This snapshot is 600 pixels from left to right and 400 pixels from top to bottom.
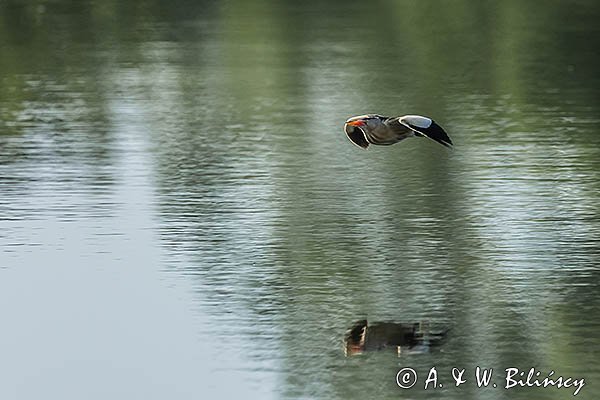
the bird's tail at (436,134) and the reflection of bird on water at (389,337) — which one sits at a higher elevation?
the bird's tail at (436,134)

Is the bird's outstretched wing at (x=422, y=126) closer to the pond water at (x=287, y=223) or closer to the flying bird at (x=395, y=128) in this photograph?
the flying bird at (x=395, y=128)

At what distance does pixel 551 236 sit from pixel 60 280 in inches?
175

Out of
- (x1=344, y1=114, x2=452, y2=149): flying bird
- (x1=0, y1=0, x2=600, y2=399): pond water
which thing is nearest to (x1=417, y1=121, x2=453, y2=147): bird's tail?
(x1=344, y1=114, x2=452, y2=149): flying bird

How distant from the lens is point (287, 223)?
55.0ft

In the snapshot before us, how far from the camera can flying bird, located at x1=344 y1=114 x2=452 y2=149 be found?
13000mm

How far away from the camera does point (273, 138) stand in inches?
883

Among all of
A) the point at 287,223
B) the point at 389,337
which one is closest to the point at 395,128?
the point at 389,337

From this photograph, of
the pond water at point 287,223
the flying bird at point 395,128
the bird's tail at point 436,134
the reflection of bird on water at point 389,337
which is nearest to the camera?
the pond water at point 287,223

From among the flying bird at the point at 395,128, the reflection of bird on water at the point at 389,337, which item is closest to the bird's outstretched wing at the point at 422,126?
the flying bird at the point at 395,128

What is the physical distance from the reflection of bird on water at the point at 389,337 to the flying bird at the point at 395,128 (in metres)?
1.34

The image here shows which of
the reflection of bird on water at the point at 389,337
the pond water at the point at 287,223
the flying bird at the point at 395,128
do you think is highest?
the flying bird at the point at 395,128

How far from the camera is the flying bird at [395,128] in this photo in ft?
42.7

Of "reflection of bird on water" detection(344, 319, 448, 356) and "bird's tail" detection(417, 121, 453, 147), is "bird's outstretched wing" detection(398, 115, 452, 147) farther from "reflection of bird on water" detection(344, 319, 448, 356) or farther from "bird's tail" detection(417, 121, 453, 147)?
"reflection of bird on water" detection(344, 319, 448, 356)

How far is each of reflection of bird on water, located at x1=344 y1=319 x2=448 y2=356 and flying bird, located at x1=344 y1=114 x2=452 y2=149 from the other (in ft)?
4.41
